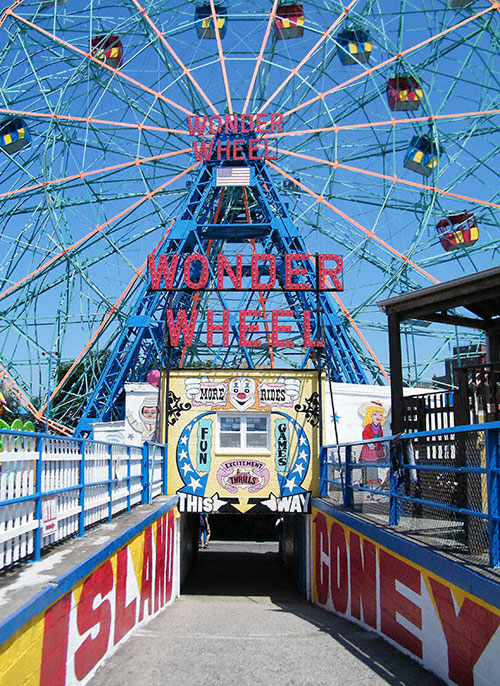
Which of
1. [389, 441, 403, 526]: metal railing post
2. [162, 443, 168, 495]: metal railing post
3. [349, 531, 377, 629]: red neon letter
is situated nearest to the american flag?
[162, 443, 168, 495]: metal railing post

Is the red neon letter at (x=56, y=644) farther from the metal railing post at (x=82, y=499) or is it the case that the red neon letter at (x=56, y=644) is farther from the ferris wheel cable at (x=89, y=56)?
the ferris wheel cable at (x=89, y=56)

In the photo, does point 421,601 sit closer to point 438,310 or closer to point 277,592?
point 438,310

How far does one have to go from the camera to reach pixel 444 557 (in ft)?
20.7

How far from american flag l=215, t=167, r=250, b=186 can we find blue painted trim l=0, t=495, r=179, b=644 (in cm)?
2252

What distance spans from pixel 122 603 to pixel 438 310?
218 inches

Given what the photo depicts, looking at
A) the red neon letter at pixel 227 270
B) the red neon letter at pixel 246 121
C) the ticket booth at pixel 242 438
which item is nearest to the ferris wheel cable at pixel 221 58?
the red neon letter at pixel 246 121

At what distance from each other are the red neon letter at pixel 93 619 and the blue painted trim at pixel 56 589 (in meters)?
0.15

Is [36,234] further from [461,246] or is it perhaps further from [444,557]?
[444,557]

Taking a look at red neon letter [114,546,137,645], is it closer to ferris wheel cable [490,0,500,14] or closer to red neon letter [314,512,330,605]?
→ red neon letter [314,512,330,605]

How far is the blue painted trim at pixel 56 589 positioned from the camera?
4266 mm

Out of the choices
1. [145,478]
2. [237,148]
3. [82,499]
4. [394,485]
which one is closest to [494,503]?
[394,485]

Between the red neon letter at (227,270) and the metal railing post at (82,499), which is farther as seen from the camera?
the red neon letter at (227,270)

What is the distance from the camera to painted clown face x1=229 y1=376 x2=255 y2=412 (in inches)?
650

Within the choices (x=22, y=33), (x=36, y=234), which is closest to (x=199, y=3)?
(x=22, y=33)
